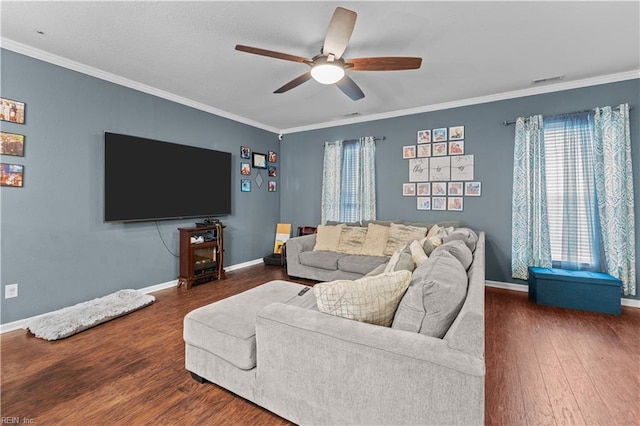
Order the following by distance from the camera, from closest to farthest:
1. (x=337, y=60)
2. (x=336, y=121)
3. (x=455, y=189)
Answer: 1. (x=337, y=60)
2. (x=455, y=189)
3. (x=336, y=121)

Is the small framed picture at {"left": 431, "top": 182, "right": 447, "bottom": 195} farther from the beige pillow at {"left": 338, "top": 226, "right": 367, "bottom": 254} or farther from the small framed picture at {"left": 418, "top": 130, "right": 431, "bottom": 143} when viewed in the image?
the beige pillow at {"left": 338, "top": 226, "right": 367, "bottom": 254}

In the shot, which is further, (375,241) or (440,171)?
(440,171)

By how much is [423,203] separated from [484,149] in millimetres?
1137

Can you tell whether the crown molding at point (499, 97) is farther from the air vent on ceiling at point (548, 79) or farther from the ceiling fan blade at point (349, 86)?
the ceiling fan blade at point (349, 86)

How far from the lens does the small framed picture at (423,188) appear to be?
14.7ft

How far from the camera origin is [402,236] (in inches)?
157

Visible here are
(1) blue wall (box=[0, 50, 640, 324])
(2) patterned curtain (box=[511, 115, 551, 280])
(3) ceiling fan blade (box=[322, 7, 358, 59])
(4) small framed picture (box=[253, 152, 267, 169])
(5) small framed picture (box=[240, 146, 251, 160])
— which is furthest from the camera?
(4) small framed picture (box=[253, 152, 267, 169])

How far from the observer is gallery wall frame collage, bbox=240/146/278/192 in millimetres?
5152

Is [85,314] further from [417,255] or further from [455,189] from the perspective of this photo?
[455,189]

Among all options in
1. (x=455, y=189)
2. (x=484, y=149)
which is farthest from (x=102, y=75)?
(x=484, y=149)

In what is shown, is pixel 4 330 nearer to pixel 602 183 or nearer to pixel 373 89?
pixel 373 89

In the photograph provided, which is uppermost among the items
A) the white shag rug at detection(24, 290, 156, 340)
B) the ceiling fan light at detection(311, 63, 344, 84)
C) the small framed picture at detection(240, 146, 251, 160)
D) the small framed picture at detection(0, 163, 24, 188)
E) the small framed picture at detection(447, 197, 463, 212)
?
the ceiling fan light at detection(311, 63, 344, 84)

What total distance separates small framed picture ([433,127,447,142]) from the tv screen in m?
3.35

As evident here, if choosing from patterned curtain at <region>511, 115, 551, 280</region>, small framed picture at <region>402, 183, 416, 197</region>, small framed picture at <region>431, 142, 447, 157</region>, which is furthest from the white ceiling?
small framed picture at <region>402, 183, 416, 197</region>
